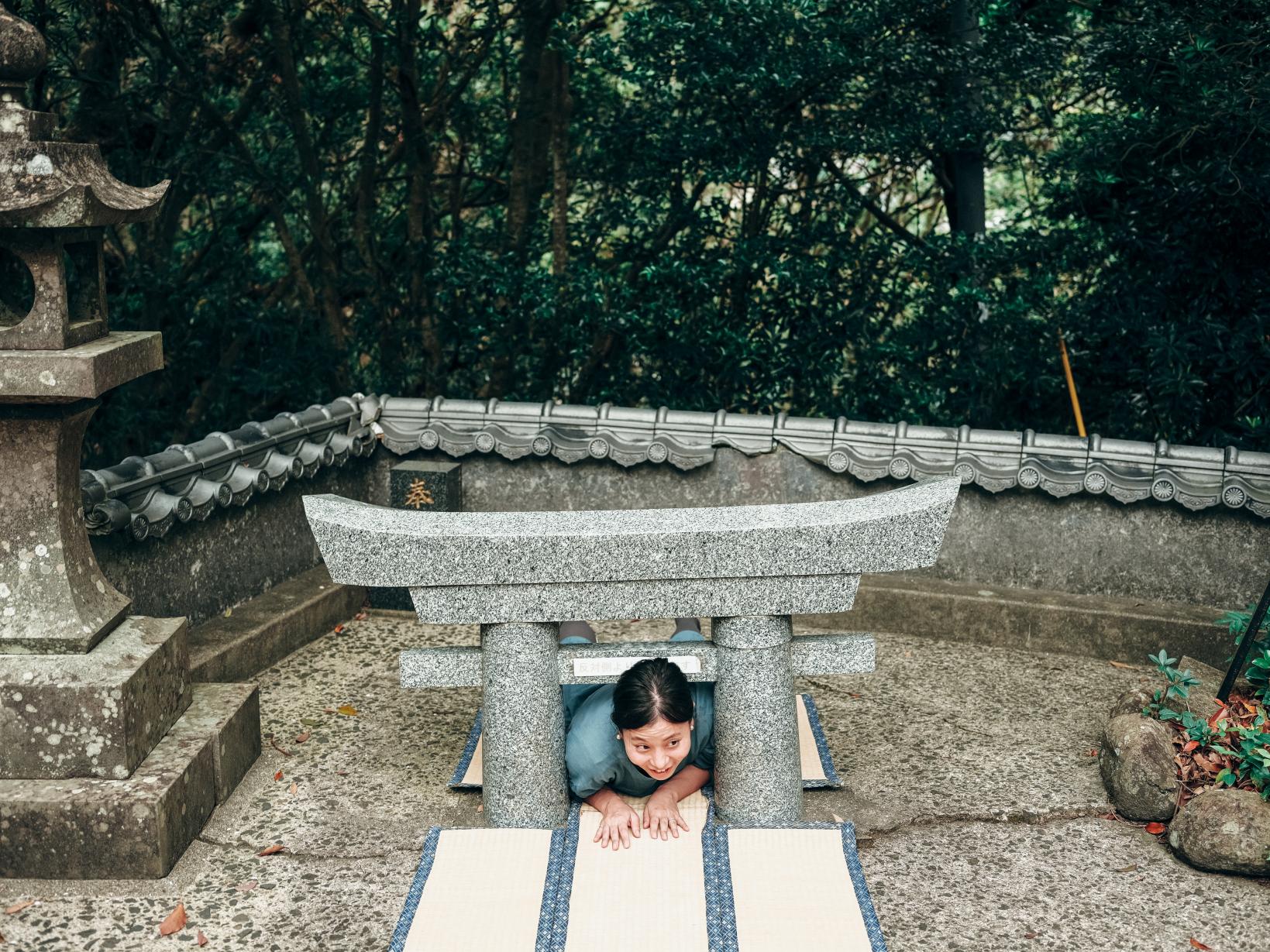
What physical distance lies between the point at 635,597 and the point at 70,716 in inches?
76.4

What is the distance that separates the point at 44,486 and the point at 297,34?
5.22 metres

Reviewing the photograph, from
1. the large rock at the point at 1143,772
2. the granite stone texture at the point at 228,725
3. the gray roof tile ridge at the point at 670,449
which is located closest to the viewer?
the large rock at the point at 1143,772

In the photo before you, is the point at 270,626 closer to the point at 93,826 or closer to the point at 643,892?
the point at 93,826

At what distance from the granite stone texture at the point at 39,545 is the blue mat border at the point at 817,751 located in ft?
4.76

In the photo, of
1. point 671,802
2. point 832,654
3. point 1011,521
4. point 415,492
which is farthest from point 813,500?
point 671,802

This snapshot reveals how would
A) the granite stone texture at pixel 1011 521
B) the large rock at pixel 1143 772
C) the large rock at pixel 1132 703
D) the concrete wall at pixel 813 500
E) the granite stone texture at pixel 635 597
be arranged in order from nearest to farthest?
the granite stone texture at pixel 635 597, the large rock at pixel 1143 772, the large rock at pixel 1132 703, the concrete wall at pixel 813 500, the granite stone texture at pixel 1011 521

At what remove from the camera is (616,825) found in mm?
4352

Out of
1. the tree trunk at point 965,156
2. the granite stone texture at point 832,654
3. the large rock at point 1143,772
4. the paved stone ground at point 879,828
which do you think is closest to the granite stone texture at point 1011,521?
the paved stone ground at point 879,828

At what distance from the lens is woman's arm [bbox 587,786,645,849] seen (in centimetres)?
431

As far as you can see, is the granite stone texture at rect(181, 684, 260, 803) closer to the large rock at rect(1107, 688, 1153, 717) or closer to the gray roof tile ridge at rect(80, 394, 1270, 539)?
the gray roof tile ridge at rect(80, 394, 1270, 539)

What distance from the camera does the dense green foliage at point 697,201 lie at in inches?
277

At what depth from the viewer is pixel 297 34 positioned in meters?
8.52

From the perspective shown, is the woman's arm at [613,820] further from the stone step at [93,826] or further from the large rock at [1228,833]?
the large rock at [1228,833]

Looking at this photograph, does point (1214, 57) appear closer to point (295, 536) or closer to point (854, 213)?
point (854, 213)
